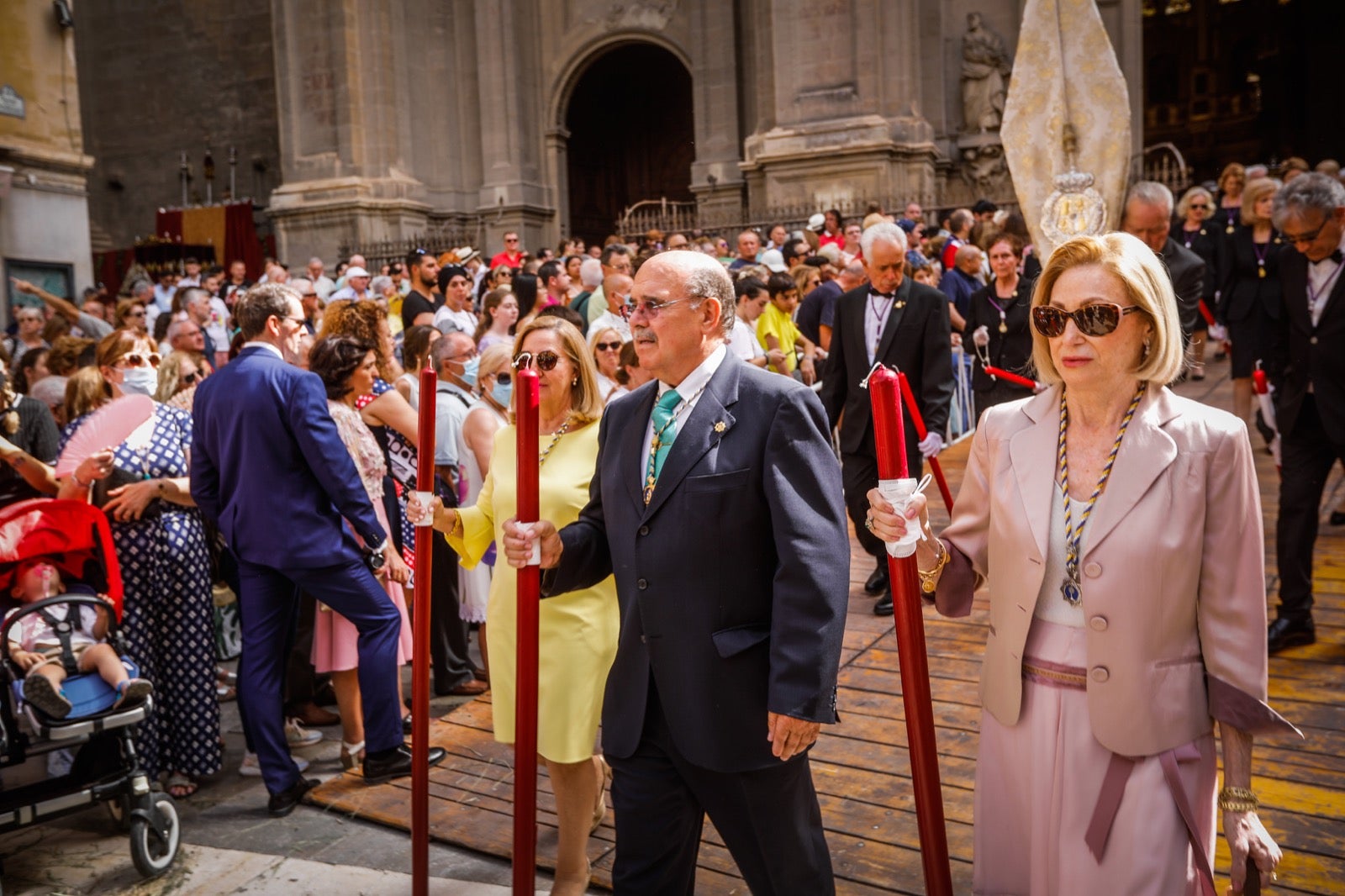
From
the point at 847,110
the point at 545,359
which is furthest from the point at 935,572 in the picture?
the point at 847,110

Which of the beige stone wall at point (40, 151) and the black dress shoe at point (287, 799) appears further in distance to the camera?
the beige stone wall at point (40, 151)

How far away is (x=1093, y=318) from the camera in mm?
2277

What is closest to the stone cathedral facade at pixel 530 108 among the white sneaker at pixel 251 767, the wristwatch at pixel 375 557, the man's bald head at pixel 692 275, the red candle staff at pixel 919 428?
the wristwatch at pixel 375 557

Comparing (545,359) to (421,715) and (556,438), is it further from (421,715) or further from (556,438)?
(421,715)

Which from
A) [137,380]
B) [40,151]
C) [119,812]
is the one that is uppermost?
[40,151]

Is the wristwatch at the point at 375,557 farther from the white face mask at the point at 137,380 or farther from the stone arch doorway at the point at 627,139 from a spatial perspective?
the stone arch doorway at the point at 627,139

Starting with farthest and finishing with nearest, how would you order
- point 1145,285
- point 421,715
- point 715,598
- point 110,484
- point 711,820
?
point 110,484 < point 421,715 < point 711,820 < point 715,598 < point 1145,285

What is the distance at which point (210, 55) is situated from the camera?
91.4 ft

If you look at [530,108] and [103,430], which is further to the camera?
[530,108]

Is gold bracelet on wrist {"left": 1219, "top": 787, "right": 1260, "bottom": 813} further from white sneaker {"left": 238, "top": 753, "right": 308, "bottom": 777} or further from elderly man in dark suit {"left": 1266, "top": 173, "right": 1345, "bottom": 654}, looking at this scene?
white sneaker {"left": 238, "top": 753, "right": 308, "bottom": 777}

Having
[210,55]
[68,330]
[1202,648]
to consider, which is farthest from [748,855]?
[210,55]

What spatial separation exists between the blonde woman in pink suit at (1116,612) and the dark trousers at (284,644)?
2802 mm

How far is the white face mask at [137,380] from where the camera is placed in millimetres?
5656

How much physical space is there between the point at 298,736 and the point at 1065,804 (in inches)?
159
